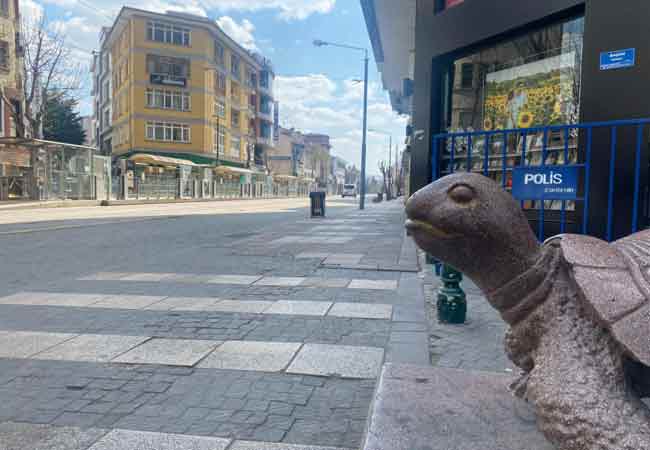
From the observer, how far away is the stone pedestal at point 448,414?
1.74 m

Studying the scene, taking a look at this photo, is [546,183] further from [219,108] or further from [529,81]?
[219,108]

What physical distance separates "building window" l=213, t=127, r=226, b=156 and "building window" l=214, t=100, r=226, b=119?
172 centimetres

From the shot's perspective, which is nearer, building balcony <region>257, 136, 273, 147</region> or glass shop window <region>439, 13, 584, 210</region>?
glass shop window <region>439, 13, 584, 210</region>

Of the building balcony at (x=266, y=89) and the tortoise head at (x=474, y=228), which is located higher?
the building balcony at (x=266, y=89)

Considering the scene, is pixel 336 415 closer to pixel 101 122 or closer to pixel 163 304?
pixel 163 304

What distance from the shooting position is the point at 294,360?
314 cm

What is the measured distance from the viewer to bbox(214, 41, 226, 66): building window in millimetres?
48875

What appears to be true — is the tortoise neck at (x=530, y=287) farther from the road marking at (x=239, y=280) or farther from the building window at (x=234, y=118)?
the building window at (x=234, y=118)

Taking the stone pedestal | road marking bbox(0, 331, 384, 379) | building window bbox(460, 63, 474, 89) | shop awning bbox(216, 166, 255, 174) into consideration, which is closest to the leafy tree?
shop awning bbox(216, 166, 255, 174)

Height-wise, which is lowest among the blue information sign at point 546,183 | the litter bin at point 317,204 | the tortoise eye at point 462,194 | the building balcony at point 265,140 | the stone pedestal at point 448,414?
the stone pedestal at point 448,414

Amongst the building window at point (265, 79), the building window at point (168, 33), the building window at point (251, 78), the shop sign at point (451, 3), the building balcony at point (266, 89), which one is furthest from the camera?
the building window at point (265, 79)

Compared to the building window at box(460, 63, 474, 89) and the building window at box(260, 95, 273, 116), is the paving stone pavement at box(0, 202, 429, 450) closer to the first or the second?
the building window at box(460, 63, 474, 89)

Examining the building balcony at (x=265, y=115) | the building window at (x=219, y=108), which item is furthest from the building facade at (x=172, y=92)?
the building balcony at (x=265, y=115)

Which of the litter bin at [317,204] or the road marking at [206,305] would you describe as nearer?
the road marking at [206,305]
